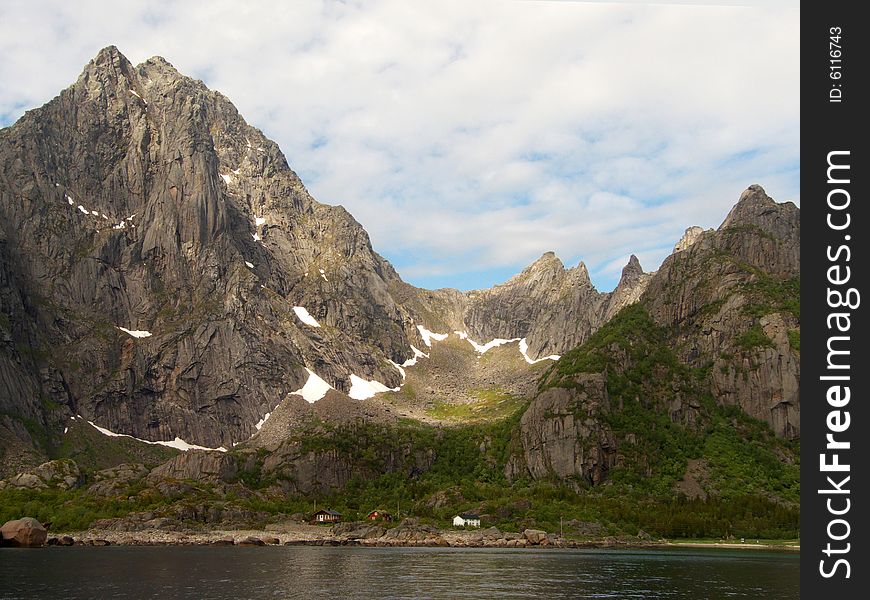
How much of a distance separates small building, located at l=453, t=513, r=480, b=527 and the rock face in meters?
82.4

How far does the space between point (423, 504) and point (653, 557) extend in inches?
3479

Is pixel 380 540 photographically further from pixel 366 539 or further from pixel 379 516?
pixel 379 516

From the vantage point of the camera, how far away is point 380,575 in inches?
3307

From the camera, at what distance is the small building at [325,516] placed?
604ft

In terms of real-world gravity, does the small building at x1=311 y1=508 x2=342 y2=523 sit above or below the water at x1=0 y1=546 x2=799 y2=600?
below

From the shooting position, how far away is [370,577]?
81.9 meters

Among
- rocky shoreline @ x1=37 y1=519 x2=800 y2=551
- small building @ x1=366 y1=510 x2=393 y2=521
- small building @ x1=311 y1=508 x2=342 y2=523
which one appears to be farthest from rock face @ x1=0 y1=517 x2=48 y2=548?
small building @ x1=366 y1=510 x2=393 y2=521

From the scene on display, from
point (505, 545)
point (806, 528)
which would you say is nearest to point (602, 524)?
point (505, 545)

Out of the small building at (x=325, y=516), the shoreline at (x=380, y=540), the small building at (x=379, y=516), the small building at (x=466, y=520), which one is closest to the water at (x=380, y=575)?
the shoreline at (x=380, y=540)

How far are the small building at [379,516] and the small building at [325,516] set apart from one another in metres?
7.22

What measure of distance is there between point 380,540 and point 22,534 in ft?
205

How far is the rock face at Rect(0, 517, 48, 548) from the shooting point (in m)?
127

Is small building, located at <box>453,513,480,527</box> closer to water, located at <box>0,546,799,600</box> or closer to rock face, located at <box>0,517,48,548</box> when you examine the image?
water, located at <box>0,546,799,600</box>

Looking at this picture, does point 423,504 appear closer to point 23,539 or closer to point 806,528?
point 23,539
